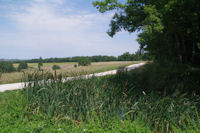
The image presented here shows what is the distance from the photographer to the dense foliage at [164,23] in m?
9.30

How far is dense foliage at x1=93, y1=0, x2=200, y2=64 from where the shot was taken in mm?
9305

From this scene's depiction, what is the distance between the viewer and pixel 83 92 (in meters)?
4.34

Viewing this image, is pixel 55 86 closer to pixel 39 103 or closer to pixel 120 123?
pixel 39 103

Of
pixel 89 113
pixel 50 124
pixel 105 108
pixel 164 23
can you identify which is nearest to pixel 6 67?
pixel 50 124

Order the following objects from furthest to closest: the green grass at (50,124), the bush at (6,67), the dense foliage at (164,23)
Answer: the dense foliage at (164,23) → the bush at (6,67) → the green grass at (50,124)

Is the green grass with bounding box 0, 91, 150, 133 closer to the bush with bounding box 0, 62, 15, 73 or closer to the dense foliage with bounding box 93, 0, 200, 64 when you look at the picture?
the bush with bounding box 0, 62, 15, 73

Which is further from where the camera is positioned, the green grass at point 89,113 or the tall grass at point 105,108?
the tall grass at point 105,108

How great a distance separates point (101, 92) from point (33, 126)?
5.87 feet

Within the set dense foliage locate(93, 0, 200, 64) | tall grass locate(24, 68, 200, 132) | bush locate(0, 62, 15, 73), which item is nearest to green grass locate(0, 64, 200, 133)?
tall grass locate(24, 68, 200, 132)

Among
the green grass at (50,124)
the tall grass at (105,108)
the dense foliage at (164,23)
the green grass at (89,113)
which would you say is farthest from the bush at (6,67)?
the dense foliage at (164,23)

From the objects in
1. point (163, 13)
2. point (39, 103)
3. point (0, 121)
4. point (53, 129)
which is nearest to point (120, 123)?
point (53, 129)

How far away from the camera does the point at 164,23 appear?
33.3 feet

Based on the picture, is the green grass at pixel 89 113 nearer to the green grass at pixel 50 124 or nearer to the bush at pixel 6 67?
the green grass at pixel 50 124

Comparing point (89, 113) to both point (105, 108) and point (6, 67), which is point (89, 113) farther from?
point (6, 67)
